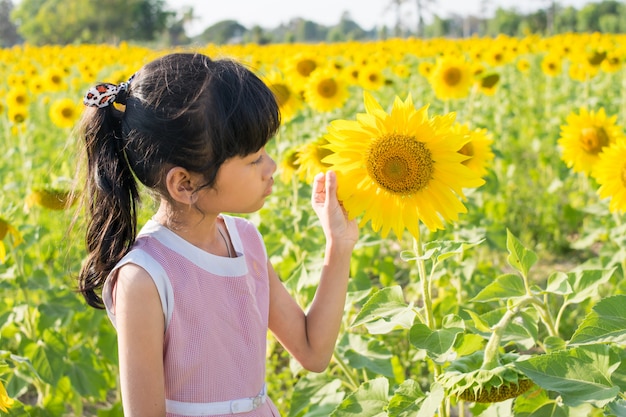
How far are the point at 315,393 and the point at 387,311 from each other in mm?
521

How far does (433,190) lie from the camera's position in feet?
4.88

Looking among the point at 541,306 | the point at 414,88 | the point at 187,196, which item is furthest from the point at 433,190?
the point at 414,88

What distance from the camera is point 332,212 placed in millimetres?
1498

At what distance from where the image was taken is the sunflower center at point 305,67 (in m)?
4.70

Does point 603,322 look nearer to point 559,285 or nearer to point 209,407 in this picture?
point 559,285

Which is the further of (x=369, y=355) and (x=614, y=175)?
(x=614, y=175)

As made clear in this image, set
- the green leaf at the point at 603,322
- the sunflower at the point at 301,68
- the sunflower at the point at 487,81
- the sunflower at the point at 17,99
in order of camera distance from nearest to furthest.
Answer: the green leaf at the point at 603,322
the sunflower at the point at 301,68
the sunflower at the point at 487,81
the sunflower at the point at 17,99

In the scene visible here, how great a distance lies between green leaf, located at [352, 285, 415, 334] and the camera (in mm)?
1502

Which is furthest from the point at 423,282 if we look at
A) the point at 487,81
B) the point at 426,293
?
the point at 487,81

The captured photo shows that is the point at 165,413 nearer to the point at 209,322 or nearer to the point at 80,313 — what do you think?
the point at 209,322

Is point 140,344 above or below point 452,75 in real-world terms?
below

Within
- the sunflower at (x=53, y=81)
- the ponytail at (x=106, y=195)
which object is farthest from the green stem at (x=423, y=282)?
the sunflower at (x=53, y=81)

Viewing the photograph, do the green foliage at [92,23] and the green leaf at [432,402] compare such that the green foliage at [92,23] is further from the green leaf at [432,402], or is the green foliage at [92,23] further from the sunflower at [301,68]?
the green leaf at [432,402]

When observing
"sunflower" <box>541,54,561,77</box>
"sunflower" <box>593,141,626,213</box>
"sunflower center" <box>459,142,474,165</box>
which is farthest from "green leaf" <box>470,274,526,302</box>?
"sunflower" <box>541,54,561,77</box>
